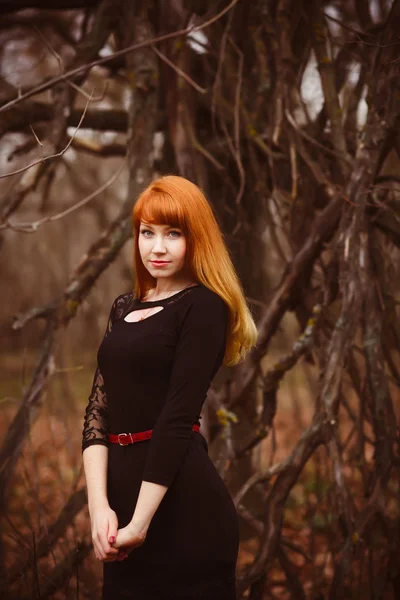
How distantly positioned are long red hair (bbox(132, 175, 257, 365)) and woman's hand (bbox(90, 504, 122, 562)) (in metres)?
0.57

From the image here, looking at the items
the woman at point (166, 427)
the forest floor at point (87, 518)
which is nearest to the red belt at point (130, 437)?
the woman at point (166, 427)

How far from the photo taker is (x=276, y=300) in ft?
9.03

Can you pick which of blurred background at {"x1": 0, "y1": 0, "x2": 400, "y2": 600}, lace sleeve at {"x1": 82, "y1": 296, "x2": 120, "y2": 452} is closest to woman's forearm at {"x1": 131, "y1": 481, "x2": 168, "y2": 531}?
lace sleeve at {"x1": 82, "y1": 296, "x2": 120, "y2": 452}

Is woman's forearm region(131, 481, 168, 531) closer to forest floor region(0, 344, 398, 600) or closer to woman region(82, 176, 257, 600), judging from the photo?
woman region(82, 176, 257, 600)

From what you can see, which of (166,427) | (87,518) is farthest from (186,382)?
(87,518)

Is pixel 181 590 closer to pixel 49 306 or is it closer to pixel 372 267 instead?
pixel 49 306

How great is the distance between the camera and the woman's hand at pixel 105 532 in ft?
4.97

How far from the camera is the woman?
5.09 ft

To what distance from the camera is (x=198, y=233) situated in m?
1.69

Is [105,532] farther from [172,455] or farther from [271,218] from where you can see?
[271,218]

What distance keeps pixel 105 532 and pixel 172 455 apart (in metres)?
0.24

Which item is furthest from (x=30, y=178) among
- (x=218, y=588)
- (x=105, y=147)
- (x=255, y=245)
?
(x=218, y=588)

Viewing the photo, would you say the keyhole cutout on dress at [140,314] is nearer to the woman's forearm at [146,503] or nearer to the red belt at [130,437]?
the red belt at [130,437]

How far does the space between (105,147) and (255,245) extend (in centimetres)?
113
